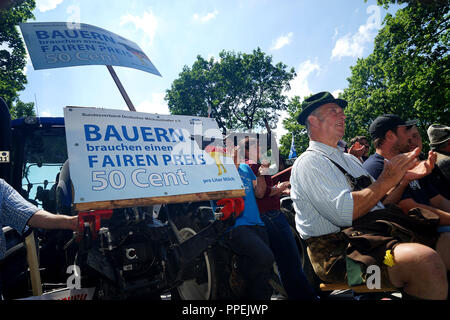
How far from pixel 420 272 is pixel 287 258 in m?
2.22

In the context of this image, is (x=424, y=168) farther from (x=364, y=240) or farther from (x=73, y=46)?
(x=73, y=46)

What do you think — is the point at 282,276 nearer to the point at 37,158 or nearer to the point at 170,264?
the point at 170,264

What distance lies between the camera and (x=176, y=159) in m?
2.92

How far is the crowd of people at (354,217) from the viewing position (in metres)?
1.89

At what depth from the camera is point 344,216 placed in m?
2.05

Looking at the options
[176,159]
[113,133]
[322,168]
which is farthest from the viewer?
[176,159]

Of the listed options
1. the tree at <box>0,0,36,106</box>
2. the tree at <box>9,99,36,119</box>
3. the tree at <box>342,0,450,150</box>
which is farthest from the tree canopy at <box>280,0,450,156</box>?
the tree at <box>9,99,36,119</box>

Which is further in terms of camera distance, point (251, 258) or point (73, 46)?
point (73, 46)

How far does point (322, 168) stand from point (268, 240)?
1.97 meters

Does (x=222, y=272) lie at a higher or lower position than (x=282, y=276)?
higher

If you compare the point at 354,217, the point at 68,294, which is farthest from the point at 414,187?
the point at 68,294

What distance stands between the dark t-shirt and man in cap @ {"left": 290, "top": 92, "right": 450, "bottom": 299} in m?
0.46

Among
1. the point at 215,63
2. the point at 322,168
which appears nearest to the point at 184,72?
the point at 215,63
